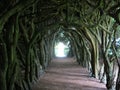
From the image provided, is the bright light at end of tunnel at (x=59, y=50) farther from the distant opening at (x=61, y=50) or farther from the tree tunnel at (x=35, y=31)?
the tree tunnel at (x=35, y=31)

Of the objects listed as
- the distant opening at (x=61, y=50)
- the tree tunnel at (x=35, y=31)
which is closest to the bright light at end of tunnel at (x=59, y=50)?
the distant opening at (x=61, y=50)

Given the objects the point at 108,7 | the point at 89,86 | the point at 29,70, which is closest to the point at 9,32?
the point at 108,7

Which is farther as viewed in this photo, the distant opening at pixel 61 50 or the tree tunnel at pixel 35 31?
the distant opening at pixel 61 50

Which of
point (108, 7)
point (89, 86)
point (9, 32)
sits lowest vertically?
point (89, 86)

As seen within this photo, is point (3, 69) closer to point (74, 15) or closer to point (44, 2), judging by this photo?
point (44, 2)

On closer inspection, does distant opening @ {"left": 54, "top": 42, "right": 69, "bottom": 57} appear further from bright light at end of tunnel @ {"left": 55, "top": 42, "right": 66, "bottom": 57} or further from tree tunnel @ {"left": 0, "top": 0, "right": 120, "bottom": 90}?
tree tunnel @ {"left": 0, "top": 0, "right": 120, "bottom": 90}

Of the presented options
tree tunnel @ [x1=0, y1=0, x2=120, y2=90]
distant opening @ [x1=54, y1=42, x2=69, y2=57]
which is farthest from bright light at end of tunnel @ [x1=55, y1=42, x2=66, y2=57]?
tree tunnel @ [x1=0, y1=0, x2=120, y2=90]

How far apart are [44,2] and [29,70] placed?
3309mm

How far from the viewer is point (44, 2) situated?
16.3 metres

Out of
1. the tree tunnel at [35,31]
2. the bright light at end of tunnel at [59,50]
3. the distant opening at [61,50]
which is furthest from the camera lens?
the bright light at end of tunnel at [59,50]

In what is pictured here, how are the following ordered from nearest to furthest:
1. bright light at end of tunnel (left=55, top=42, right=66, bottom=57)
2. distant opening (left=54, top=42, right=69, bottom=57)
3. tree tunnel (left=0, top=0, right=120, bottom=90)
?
tree tunnel (left=0, top=0, right=120, bottom=90) < distant opening (left=54, top=42, right=69, bottom=57) < bright light at end of tunnel (left=55, top=42, right=66, bottom=57)

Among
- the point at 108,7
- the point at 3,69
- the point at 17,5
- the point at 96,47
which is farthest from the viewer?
the point at 96,47

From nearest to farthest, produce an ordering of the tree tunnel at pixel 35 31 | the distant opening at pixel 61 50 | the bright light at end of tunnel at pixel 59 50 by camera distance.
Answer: the tree tunnel at pixel 35 31
the distant opening at pixel 61 50
the bright light at end of tunnel at pixel 59 50

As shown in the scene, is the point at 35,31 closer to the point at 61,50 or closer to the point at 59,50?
the point at 61,50
